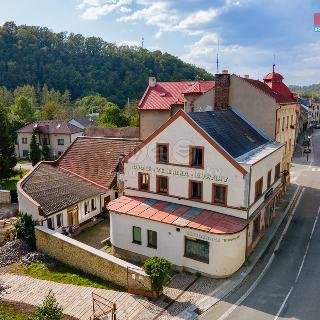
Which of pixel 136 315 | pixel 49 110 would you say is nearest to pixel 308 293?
pixel 136 315

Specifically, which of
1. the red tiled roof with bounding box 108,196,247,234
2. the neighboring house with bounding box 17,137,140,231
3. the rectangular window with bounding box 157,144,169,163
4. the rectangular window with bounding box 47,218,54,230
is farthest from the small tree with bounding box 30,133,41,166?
the rectangular window with bounding box 157,144,169,163

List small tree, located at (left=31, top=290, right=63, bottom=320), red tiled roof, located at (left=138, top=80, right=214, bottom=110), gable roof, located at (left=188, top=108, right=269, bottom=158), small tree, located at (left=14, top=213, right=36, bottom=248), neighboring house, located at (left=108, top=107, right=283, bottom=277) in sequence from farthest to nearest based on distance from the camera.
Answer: red tiled roof, located at (left=138, top=80, right=214, bottom=110), small tree, located at (left=14, top=213, right=36, bottom=248), gable roof, located at (left=188, top=108, right=269, bottom=158), neighboring house, located at (left=108, top=107, right=283, bottom=277), small tree, located at (left=31, top=290, right=63, bottom=320)

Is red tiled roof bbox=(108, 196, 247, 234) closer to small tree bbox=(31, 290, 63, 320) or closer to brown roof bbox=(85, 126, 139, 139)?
small tree bbox=(31, 290, 63, 320)

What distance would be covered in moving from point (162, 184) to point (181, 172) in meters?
2.10

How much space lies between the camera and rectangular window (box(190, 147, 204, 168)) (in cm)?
2394

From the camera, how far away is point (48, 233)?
24828 millimetres

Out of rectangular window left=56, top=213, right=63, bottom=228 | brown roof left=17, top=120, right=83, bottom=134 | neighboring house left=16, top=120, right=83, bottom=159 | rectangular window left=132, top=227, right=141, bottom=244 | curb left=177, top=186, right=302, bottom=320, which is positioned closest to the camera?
curb left=177, top=186, right=302, bottom=320

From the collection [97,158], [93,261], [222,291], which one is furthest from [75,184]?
[222,291]

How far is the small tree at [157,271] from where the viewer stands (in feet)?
62.6

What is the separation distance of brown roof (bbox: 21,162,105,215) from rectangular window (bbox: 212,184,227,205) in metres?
12.0

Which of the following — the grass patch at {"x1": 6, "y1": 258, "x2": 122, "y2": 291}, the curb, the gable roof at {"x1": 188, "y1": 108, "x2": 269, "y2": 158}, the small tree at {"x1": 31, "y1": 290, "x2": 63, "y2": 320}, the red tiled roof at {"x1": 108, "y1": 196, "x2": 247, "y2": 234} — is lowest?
the grass patch at {"x1": 6, "y1": 258, "x2": 122, "y2": 291}

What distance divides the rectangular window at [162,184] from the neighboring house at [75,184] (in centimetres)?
761

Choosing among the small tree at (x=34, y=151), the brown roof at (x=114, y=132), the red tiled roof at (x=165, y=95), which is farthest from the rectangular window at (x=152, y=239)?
the small tree at (x=34, y=151)

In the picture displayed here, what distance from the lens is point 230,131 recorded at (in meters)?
28.0
